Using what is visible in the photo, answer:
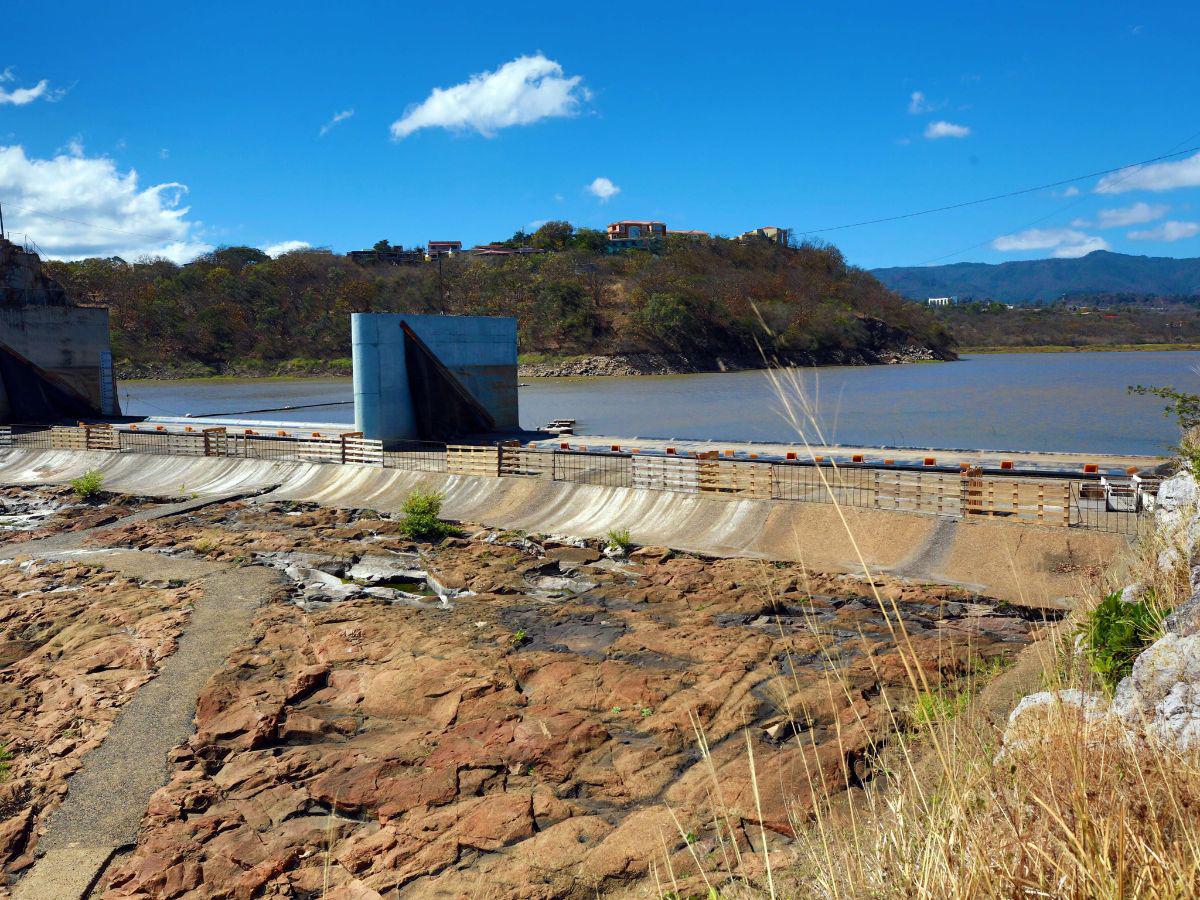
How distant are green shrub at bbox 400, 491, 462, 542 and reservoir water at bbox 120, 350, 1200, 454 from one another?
41.4ft

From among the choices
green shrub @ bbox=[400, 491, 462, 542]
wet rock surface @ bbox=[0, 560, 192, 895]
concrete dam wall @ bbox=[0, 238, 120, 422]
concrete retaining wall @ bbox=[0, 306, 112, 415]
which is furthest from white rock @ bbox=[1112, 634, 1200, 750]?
concrete retaining wall @ bbox=[0, 306, 112, 415]

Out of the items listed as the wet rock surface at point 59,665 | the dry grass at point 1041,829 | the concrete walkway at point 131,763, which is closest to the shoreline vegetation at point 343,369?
the wet rock surface at point 59,665

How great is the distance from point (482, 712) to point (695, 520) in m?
11.2

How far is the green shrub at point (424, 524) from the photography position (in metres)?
24.4

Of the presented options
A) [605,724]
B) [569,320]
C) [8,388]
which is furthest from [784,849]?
[569,320]

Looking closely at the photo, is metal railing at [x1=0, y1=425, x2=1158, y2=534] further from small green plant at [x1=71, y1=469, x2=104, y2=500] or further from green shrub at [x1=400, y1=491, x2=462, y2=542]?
small green plant at [x1=71, y1=469, x2=104, y2=500]

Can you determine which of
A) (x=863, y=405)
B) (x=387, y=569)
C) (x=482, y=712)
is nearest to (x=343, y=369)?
(x=863, y=405)

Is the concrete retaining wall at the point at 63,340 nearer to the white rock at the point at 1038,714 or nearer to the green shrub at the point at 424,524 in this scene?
the green shrub at the point at 424,524

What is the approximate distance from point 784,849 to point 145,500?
27566 mm

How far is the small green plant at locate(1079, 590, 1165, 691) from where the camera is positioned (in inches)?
282

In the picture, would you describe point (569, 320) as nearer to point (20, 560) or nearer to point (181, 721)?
point (20, 560)

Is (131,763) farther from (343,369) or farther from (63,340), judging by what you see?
(343,369)

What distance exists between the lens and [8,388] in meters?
45.1

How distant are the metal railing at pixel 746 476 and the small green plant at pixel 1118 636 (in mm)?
4701
